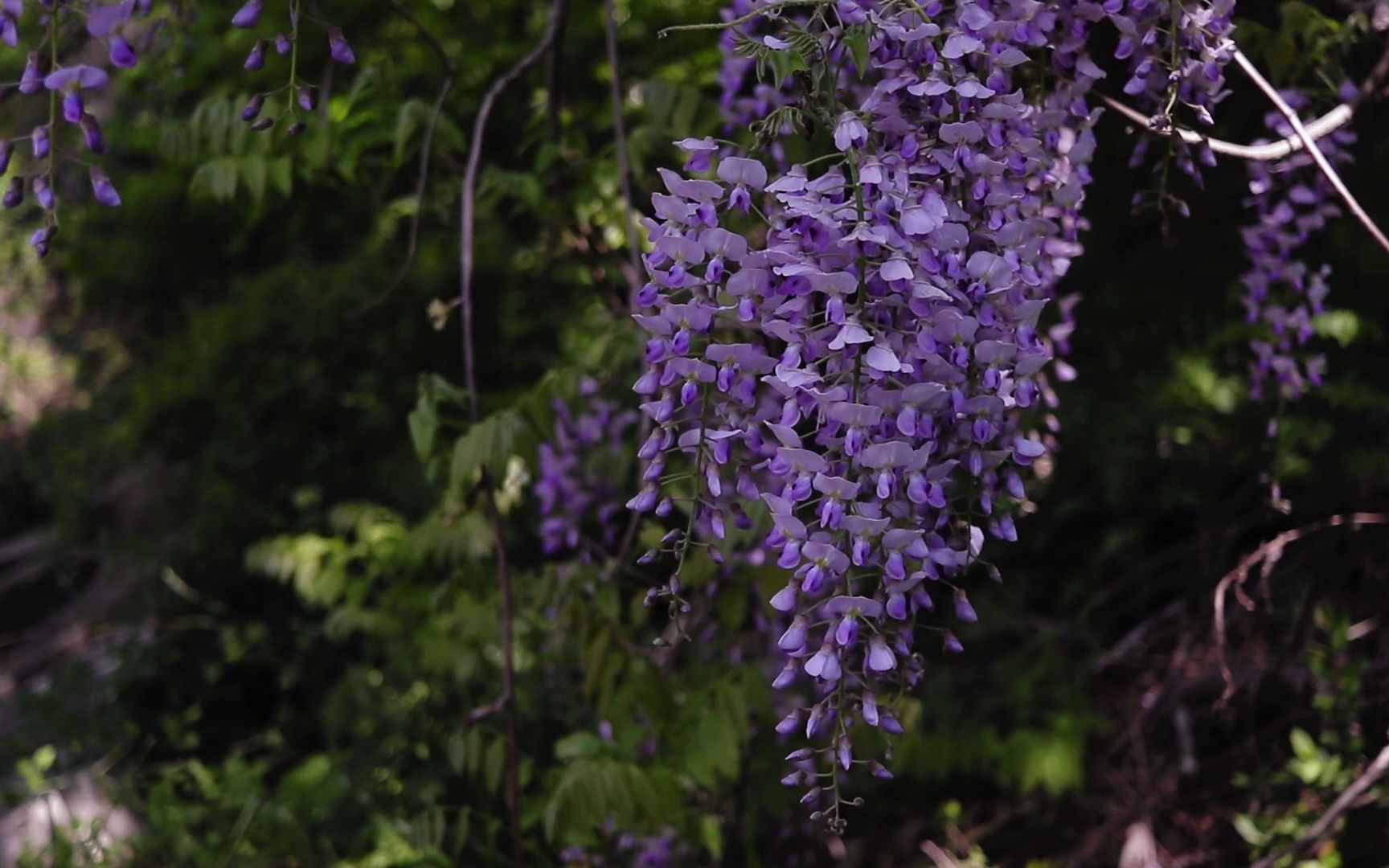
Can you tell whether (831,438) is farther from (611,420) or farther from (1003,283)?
(611,420)

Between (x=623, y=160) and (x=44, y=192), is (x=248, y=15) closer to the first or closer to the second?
(x=44, y=192)

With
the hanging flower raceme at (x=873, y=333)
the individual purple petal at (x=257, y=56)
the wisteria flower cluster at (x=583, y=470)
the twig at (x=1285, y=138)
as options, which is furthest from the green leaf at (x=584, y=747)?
the twig at (x=1285, y=138)

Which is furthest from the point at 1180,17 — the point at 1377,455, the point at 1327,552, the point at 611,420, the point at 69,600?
the point at 69,600

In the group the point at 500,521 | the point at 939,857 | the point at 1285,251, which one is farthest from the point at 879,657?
the point at 939,857

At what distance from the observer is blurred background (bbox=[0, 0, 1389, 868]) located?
88.8 inches

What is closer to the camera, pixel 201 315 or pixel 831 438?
pixel 831 438

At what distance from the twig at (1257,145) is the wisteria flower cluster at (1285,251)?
0.13 feet

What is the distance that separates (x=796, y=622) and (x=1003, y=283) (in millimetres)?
420

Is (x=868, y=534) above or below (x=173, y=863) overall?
above

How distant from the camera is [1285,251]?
206 cm

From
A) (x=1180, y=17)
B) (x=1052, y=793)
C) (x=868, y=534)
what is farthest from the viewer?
(x=1052, y=793)

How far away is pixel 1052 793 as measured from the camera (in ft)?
9.80

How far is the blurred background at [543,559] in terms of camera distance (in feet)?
7.40

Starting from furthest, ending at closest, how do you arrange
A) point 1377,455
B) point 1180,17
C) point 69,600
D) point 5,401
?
point 5,401
point 69,600
point 1377,455
point 1180,17
